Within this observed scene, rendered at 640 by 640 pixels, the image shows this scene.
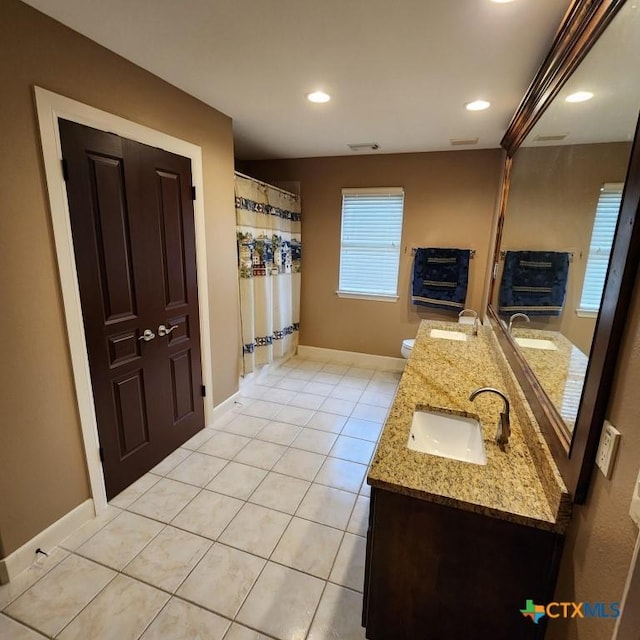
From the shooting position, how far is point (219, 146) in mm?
2570

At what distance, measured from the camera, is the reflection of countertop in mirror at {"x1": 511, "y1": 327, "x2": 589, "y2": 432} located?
0.99 m

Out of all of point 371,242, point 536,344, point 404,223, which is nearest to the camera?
point 536,344

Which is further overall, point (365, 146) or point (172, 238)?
point (365, 146)

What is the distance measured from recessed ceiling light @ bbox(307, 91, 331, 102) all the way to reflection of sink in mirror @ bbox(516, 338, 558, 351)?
6.06 feet

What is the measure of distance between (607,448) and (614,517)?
0.14 meters

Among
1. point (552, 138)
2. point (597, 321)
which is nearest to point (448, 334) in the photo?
point (552, 138)

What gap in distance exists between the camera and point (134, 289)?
199 centimetres

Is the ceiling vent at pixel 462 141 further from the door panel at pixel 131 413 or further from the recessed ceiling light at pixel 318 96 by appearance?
the door panel at pixel 131 413

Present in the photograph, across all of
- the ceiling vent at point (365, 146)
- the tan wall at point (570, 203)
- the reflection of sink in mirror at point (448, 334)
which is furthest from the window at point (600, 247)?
the ceiling vent at point (365, 146)

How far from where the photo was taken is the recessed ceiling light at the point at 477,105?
2.23 meters

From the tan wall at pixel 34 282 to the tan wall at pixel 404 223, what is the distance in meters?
2.26

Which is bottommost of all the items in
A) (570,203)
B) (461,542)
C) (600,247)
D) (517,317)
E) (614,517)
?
(461,542)

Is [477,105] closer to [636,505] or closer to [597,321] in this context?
[597,321]

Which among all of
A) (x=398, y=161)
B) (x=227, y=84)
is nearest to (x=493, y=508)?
(x=227, y=84)
